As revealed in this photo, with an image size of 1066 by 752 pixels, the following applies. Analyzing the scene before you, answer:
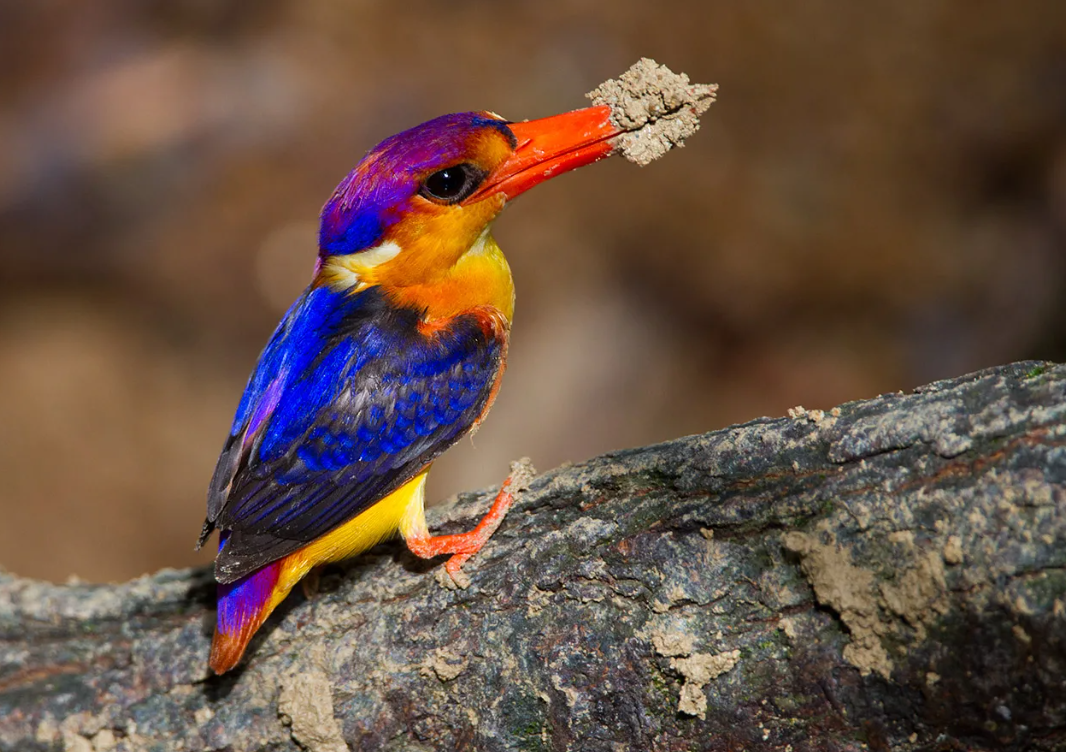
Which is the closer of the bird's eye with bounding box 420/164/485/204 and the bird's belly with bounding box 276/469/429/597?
the bird's belly with bounding box 276/469/429/597

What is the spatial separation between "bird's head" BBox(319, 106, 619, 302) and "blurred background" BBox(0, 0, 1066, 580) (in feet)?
8.97

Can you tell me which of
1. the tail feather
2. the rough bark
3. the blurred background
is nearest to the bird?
the tail feather

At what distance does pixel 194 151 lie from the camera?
589cm

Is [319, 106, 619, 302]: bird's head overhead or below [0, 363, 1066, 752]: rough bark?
overhead

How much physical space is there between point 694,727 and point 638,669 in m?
0.17

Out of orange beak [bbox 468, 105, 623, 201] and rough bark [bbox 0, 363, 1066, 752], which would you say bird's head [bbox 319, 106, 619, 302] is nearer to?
orange beak [bbox 468, 105, 623, 201]

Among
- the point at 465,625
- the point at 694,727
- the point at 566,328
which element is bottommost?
the point at 694,727

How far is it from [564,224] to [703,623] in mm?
4094

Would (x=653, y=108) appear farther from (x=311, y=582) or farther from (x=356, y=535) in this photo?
(x=311, y=582)

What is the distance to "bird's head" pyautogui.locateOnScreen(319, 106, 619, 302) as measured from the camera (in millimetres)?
2811

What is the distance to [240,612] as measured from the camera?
102 inches

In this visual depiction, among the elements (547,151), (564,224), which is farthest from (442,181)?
(564,224)

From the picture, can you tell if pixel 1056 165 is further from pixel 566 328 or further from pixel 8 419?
pixel 8 419

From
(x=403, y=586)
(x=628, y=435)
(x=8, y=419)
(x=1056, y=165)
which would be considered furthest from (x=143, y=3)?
(x=1056, y=165)
